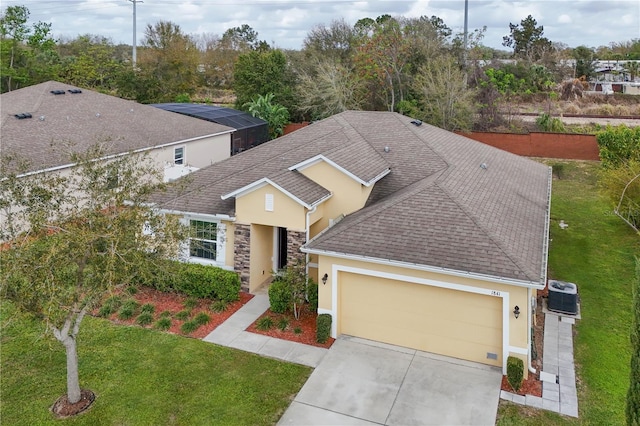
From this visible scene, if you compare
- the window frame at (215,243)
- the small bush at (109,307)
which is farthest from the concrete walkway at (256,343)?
the small bush at (109,307)

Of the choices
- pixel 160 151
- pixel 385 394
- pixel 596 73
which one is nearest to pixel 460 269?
pixel 385 394

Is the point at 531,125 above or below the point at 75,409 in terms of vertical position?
above

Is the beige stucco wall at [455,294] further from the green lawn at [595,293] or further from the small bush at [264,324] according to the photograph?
the green lawn at [595,293]

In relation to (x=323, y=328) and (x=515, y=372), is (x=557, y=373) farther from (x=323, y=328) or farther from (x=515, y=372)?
(x=323, y=328)

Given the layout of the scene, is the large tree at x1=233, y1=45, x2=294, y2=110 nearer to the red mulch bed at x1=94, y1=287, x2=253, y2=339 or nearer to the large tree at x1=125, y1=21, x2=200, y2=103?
the large tree at x1=125, y1=21, x2=200, y2=103

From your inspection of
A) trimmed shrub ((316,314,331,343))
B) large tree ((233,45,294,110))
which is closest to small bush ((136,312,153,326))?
trimmed shrub ((316,314,331,343))

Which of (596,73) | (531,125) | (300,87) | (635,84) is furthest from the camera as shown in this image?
(596,73)

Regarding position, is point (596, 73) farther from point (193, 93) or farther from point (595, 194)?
point (193, 93)
